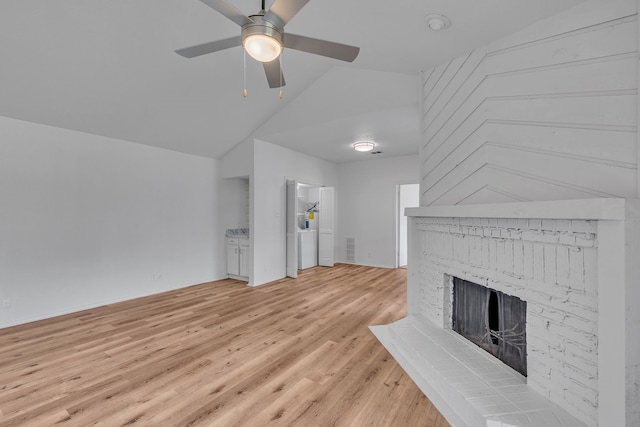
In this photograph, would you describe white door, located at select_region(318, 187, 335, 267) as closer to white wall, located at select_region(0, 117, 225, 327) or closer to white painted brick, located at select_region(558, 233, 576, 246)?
white wall, located at select_region(0, 117, 225, 327)

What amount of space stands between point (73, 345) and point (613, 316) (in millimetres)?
4272

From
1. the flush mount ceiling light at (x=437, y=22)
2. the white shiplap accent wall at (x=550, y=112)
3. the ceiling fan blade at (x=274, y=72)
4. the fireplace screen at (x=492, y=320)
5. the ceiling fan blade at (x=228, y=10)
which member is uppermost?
the flush mount ceiling light at (x=437, y=22)

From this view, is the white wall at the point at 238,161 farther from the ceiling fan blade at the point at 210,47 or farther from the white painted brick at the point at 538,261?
the white painted brick at the point at 538,261

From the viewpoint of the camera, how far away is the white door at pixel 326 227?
741 cm

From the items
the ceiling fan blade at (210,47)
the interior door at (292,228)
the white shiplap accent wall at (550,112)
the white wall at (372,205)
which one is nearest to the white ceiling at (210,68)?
the white shiplap accent wall at (550,112)

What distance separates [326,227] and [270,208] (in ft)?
7.34

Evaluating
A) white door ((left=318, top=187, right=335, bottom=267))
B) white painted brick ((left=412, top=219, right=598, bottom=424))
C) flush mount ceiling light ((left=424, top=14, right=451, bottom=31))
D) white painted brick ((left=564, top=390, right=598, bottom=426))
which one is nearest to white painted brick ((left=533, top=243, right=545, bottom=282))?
white painted brick ((left=412, top=219, right=598, bottom=424))

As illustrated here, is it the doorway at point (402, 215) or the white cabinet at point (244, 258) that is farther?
the doorway at point (402, 215)

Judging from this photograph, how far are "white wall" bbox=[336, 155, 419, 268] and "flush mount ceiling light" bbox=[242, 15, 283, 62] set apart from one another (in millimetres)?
5385

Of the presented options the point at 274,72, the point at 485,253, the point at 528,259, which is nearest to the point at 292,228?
the point at 274,72

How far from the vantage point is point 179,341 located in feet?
9.90

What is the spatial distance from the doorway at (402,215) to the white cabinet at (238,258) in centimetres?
351

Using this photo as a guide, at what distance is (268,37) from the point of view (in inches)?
70.7

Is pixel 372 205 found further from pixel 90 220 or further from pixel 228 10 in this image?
pixel 228 10
